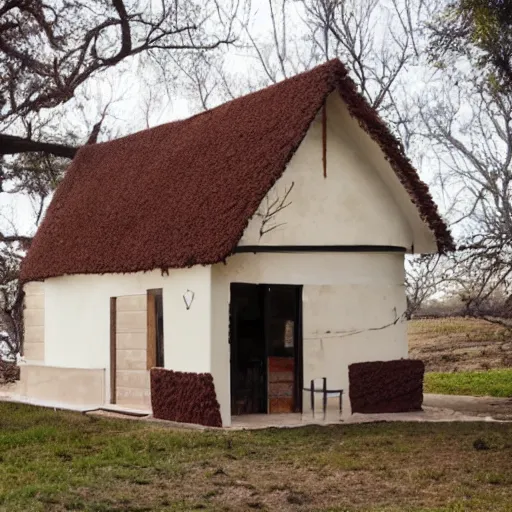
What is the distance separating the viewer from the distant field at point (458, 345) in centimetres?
2611

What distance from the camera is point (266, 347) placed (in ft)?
53.2

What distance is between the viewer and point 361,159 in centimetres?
1648

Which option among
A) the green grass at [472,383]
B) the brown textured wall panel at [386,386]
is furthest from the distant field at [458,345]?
the brown textured wall panel at [386,386]

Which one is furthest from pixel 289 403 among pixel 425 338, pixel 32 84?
pixel 425 338

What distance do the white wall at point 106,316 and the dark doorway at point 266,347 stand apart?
98cm

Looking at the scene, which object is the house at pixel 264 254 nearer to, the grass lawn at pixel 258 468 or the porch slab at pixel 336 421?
the porch slab at pixel 336 421

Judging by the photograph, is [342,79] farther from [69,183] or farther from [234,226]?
[69,183]

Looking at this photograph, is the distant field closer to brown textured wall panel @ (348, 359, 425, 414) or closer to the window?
brown textured wall panel @ (348, 359, 425, 414)

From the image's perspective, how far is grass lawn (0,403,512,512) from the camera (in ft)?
30.4

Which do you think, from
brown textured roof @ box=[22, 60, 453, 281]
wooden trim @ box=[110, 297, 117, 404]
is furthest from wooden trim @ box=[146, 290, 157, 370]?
wooden trim @ box=[110, 297, 117, 404]

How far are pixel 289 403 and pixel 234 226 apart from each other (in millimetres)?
3416

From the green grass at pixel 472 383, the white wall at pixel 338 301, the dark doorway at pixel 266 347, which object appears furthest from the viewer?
the green grass at pixel 472 383

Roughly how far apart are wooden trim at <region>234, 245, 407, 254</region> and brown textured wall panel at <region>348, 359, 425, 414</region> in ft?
6.22

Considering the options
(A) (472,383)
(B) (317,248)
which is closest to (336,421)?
(B) (317,248)
